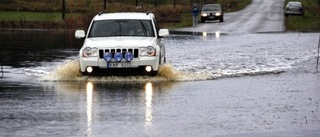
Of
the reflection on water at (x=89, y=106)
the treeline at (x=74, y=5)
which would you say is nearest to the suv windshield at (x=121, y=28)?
the reflection on water at (x=89, y=106)

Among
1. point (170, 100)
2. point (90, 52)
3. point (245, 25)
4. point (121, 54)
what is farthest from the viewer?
point (245, 25)

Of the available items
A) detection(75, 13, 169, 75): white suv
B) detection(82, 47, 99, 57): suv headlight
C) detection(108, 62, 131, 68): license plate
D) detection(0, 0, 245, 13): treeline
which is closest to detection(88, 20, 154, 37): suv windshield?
detection(75, 13, 169, 75): white suv

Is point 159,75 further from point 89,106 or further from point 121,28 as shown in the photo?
point 89,106

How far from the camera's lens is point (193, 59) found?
27344 mm

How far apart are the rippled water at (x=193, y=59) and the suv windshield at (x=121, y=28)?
41.4 inches

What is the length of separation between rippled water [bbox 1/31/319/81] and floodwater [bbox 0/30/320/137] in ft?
0.12

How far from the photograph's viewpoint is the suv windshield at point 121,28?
1998cm

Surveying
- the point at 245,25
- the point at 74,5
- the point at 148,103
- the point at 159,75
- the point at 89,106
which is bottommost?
the point at 74,5

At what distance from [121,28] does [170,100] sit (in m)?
5.76

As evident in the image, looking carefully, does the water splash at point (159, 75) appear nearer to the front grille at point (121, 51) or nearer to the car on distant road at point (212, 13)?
the front grille at point (121, 51)

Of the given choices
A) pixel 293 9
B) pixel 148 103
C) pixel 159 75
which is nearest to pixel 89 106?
pixel 148 103

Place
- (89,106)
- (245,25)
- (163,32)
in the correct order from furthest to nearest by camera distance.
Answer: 1. (245,25)
2. (163,32)
3. (89,106)

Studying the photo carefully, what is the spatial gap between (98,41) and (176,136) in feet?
29.4

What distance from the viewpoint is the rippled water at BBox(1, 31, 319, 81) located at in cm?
2012
